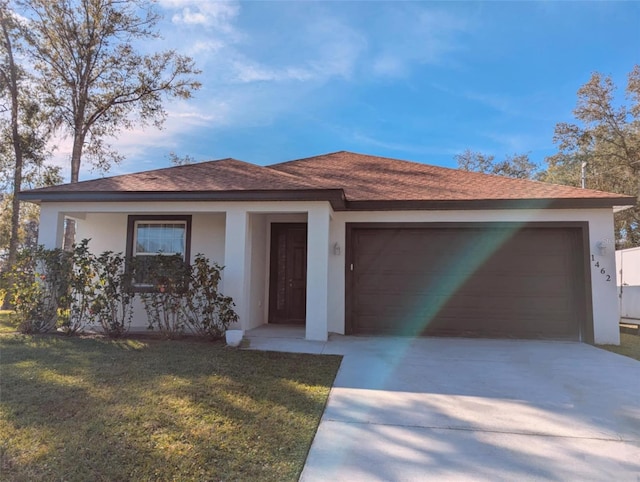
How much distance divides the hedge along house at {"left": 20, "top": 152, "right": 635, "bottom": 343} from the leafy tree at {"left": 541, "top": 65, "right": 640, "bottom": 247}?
11899mm

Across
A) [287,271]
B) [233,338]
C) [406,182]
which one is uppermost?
[406,182]

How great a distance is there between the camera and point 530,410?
12.4ft

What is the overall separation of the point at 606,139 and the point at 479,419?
18763 millimetres

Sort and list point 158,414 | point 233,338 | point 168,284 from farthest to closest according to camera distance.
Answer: point 168,284
point 233,338
point 158,414

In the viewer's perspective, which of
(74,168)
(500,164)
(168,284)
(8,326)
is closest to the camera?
(168,284)

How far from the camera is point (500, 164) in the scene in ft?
86.5

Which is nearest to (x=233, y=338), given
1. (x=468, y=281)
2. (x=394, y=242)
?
(x=394, y=242)

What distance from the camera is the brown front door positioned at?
9094 millimetres

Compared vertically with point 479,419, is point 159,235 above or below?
above

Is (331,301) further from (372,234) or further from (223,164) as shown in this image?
(223,164)

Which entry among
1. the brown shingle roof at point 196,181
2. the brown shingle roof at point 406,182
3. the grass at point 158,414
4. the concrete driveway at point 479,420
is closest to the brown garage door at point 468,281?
the brown shingle roof at point 406,182

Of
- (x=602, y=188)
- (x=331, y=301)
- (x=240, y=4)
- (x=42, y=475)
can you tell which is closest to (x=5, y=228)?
(x=240, y=4)

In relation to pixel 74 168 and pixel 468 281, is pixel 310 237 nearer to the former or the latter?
pixel 468 281

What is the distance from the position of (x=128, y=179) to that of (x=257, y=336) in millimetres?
4524
